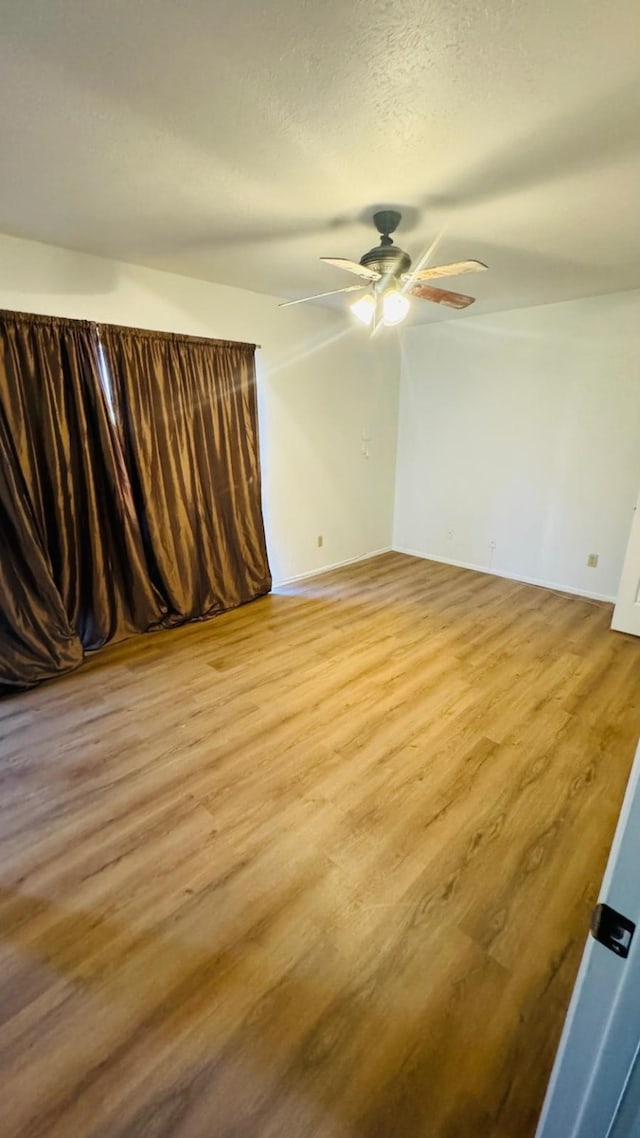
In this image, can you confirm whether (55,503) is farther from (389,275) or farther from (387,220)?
(387,220)

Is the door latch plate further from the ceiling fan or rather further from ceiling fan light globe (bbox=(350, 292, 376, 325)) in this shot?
ceiling fan light globe (bbox=(350, 292, 376, 325))

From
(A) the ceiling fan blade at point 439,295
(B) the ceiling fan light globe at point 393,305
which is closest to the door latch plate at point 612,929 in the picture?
(B) the ceiling fan light globe at point 393,305

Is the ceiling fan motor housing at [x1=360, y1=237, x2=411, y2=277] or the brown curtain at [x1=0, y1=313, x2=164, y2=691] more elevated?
the ceiling fan motor housing at [x1=360, y1=237, x2=411, y2=277]

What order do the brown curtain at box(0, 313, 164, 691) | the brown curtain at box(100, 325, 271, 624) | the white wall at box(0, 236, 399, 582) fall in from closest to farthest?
the brown curtain at box(0, 313, 164, 691) → the white wall at box(0, 236, 399, 582) → the brown curtain at box(100, 325, 271, 624)

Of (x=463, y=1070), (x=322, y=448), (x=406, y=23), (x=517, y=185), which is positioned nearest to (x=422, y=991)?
(x=463, y=1070)

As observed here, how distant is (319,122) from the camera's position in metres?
1.50

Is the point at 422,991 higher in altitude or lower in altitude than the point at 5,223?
lower

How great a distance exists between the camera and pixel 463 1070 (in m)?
1.16

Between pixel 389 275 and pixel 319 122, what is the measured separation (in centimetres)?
75

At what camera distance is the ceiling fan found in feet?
6.88

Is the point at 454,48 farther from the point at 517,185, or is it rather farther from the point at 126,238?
the point at 126,238

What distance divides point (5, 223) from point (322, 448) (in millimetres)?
2671

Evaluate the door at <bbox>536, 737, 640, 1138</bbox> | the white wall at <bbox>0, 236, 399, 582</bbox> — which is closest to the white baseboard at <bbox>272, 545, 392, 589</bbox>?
the white wall at <bbox>0, 236, 399, 582</bbox>

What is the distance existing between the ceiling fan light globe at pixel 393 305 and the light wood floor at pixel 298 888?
1.94 m
